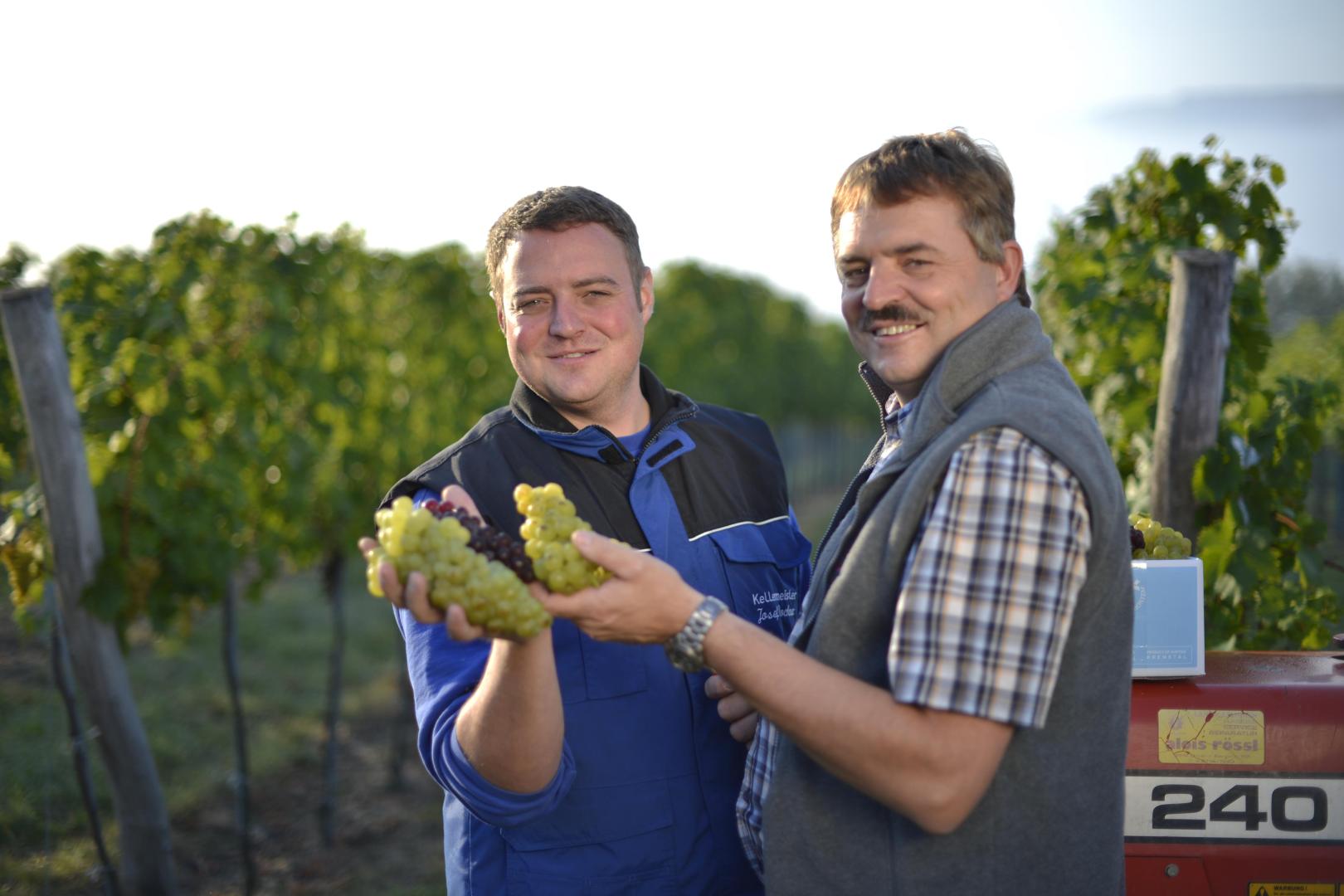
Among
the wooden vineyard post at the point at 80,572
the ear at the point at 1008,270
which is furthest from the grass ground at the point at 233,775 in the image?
the ear at the point at 1008,270

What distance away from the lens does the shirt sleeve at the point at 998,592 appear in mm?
1558

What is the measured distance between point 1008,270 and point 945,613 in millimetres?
712

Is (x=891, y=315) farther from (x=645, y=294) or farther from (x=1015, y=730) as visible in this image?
(x=645, y=294)

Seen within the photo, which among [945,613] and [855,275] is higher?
[855,275]

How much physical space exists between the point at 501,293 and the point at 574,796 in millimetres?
1173

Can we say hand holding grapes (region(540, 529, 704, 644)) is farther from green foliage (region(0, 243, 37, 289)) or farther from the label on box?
green foliage (region(0, 243, 37, 289))

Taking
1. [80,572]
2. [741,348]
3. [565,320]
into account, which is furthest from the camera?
[741,348]

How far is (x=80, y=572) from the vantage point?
4.11 m

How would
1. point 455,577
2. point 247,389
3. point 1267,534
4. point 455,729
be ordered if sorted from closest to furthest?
1. point 455,577
2. point 455,729
3. point 1267,534
4. point 247,389

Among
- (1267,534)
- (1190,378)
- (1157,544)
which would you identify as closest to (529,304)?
(1157,544)

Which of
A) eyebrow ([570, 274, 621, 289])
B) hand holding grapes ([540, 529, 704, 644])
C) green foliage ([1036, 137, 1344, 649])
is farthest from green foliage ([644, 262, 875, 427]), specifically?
hand holding grapes ([540, 529, 704, 644])

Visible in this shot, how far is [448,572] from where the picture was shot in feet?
5.47

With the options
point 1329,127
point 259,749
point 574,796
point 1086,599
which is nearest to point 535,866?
point 574,796

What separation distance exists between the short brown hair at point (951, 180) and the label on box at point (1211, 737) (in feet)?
3.66
